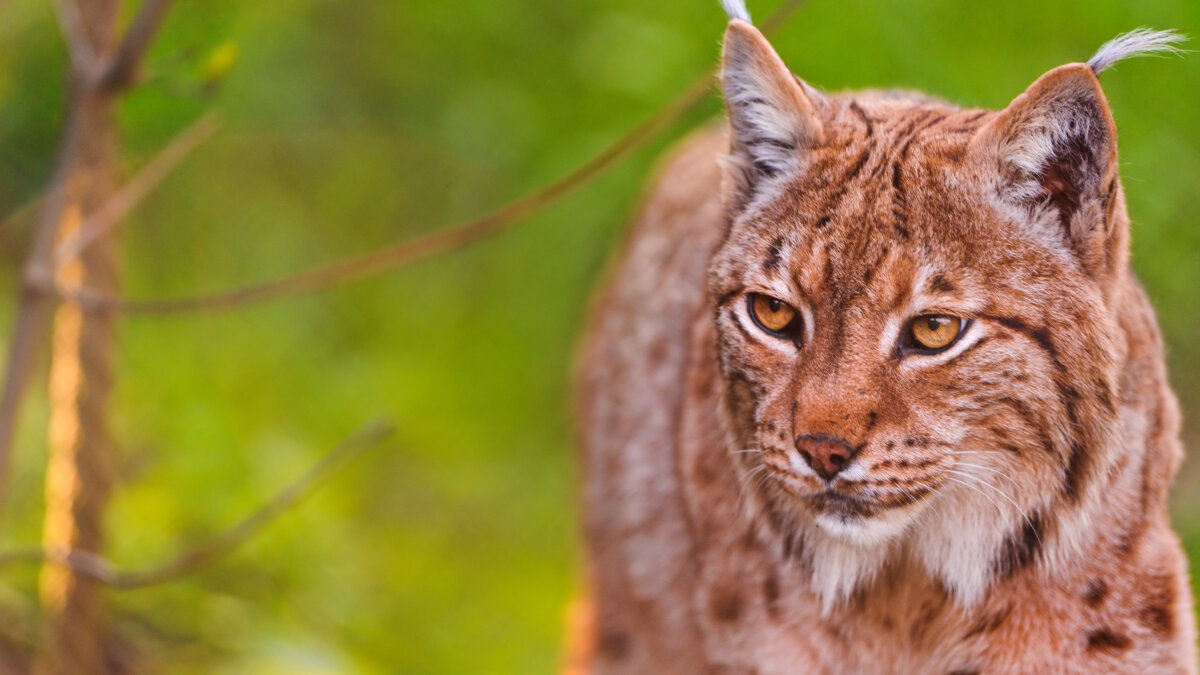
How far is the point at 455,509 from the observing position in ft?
20.6

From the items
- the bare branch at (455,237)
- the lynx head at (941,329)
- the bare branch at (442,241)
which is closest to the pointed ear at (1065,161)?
the lynx head at (941,329)

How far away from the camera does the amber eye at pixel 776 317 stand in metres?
2.31

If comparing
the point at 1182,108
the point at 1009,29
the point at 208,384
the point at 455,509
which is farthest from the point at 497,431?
the point at 1182,108

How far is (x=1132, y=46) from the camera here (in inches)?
73.5

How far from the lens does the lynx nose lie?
7.13ft

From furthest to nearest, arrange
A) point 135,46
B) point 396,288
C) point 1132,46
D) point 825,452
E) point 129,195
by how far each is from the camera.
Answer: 1. point 396,288
2. point 129,195
3. point 135,46
4. point 825,452
5. point 1132,46

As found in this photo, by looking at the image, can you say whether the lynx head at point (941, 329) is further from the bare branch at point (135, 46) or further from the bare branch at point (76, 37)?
the bare branch at point (76, 37)

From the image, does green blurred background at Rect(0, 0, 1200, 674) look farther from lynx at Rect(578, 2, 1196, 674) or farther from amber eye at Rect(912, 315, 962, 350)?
amber eye at Rect(912, 315, 962, 350)

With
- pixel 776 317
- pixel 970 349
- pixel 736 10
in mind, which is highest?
pixel 736 10

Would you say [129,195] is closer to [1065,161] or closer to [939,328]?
[939,328]

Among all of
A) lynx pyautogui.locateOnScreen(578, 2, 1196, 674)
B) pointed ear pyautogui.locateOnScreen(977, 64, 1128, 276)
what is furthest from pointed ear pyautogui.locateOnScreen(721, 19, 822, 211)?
pointed ear pyautogui.locateOnScreen(977, 64, 1128, 276)

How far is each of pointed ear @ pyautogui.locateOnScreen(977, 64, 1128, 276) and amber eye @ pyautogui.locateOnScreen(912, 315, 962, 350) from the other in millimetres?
202

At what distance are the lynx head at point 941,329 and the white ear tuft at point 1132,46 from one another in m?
0.09

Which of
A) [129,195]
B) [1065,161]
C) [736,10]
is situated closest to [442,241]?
[129,195]
